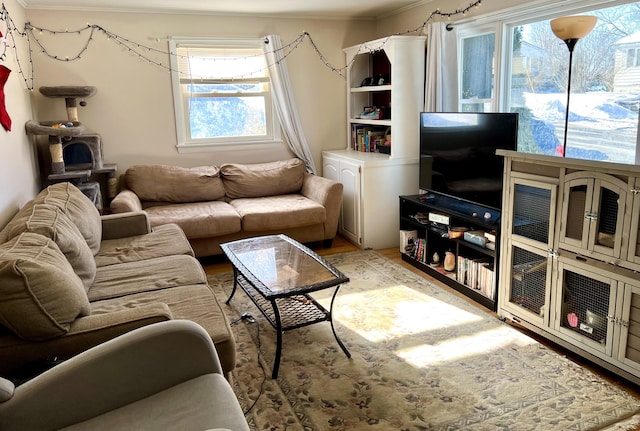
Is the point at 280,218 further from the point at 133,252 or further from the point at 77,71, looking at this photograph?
the point at 77,71

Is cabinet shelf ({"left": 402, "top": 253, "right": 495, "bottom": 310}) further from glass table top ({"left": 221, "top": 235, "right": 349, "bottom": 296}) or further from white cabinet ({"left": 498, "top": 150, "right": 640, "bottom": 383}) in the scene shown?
glass table top ({"left": 221, "top": 235, "right": 349, "bottom": 296})

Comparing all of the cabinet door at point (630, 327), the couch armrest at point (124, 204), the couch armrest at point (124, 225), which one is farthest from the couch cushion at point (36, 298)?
the cabinet door at point (630, 327)

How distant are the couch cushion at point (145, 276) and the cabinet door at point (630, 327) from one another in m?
2.07

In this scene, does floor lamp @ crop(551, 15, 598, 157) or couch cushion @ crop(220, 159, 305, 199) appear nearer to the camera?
floor lamp @ crop(551, 15, 598, 157)

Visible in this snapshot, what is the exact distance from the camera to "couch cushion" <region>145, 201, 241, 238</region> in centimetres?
407

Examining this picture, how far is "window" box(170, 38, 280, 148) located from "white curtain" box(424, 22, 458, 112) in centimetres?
172

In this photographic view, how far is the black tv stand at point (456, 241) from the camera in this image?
10.8 feet

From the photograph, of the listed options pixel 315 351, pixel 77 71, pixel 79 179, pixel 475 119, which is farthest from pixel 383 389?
pixel 77 71

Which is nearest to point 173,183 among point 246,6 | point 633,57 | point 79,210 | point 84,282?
point 79,210

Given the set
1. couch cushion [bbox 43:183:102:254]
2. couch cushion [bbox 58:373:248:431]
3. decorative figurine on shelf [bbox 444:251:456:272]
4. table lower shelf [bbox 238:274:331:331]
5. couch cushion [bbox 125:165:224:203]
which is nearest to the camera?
couch cushion [bbox 58:373:248:431]

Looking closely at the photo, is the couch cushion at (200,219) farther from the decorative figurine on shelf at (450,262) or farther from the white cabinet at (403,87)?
the decorative figurine on shelf at (450,262)

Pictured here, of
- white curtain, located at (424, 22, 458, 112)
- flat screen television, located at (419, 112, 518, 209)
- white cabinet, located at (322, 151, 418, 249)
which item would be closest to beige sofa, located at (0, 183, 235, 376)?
white cabinet, located at (322, 151, 418, 249)

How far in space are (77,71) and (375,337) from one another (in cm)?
358

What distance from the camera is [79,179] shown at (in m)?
4.12
